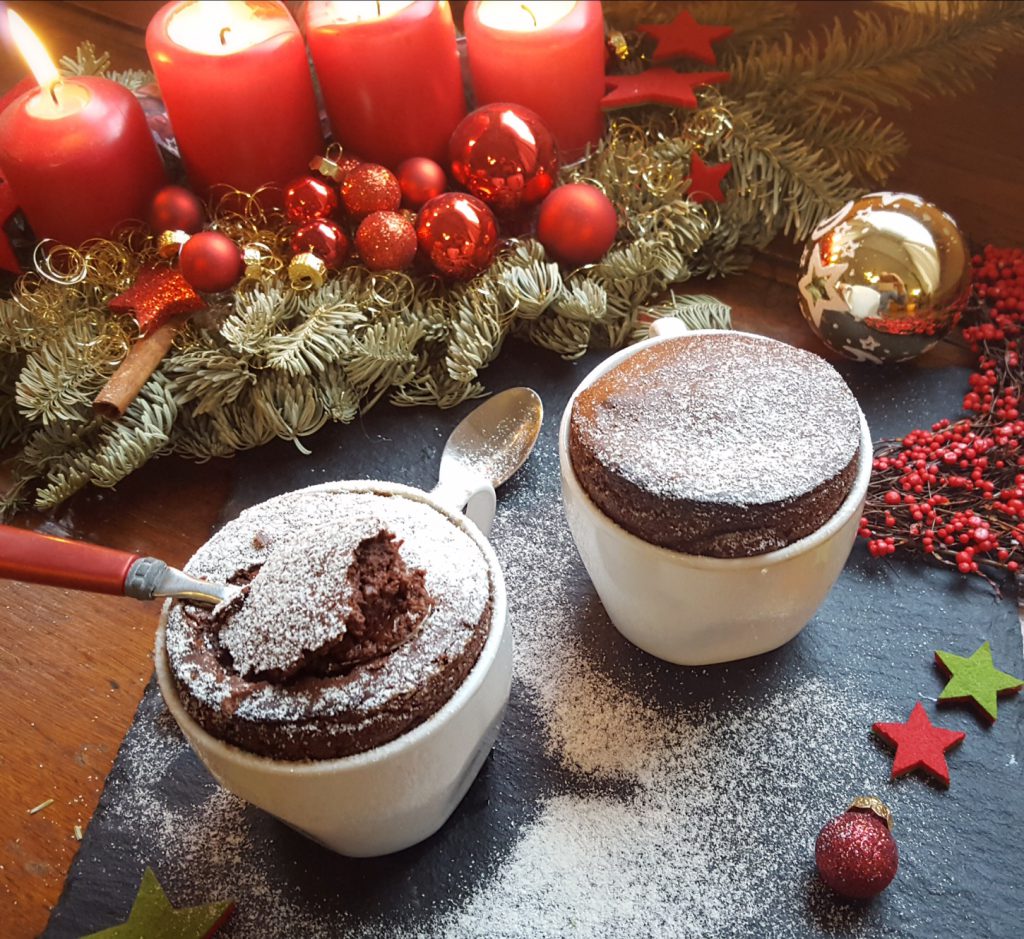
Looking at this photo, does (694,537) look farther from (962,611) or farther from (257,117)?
(257,117)

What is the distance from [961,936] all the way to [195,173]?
1.22 m

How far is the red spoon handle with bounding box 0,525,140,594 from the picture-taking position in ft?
2.45

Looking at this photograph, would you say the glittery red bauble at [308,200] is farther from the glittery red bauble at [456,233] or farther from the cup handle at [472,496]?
the cup handle at [472,496]

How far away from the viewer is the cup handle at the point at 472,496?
3.41 feet

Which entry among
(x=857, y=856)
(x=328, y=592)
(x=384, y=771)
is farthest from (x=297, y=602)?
(x=857, y=856)

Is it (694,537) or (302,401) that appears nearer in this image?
(694,537)

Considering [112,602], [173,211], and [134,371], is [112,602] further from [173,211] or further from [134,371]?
[173,211]

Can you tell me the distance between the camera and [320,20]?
4.30 ft

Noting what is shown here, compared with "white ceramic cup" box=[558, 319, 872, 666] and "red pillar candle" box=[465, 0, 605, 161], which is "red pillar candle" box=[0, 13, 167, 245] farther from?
"white ceramic cup" box=[558, 319, 872, 666]

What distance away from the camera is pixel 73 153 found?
47.6 inches

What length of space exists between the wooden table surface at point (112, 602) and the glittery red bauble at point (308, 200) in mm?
334

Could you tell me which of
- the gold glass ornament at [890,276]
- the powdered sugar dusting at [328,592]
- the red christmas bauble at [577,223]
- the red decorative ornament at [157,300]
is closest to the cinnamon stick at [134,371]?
the red decorative ornament at [157,300]

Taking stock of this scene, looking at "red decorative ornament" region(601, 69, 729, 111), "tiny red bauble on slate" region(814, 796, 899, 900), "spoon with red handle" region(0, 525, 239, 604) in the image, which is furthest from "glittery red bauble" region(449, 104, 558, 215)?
"tiny red bauble on slate" region(814, 796, 899, 900)

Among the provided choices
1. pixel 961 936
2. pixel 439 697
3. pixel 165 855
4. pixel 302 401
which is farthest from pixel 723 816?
pixel 302 401
